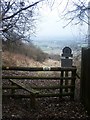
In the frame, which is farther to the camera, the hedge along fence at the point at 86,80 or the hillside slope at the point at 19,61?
the hillside slope at the point at 19,61

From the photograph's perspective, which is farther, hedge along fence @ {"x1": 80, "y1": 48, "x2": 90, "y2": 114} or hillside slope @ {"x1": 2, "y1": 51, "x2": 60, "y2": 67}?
hillside slope @ {"x1": 2, "y1": 51, "x2": 60, "y2": 67}

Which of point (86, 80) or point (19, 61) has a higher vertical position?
point (19, 61)

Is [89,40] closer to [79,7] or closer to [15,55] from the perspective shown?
[79,7]

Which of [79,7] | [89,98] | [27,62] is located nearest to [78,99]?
[89,98]

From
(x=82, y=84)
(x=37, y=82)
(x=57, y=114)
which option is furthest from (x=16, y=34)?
(x=57, y=114)

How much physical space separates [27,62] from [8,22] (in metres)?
3.74

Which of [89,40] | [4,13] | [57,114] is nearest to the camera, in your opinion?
[57,114]

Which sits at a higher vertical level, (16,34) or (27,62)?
(16,34)

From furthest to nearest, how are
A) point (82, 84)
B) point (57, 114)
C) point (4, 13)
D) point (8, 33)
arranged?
point (8, 33) < point (4, 13) < point (82, 84) < point (57, 114)

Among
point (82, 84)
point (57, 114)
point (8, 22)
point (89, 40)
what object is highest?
point (8, 22)

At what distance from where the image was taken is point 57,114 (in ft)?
21.2

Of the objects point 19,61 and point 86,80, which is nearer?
point 86,80

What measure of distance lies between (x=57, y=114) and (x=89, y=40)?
2.59m

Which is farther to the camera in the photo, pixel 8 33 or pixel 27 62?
pixel 27 62
